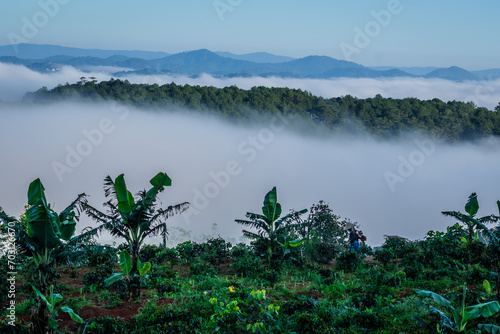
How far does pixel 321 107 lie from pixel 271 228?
45408mm

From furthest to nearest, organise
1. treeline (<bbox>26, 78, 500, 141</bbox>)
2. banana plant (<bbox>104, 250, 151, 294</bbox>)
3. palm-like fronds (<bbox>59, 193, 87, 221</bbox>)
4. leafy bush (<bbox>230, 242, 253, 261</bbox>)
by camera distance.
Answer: treeline (<bbox>26, 78, 500, 141</bbox>), leafy bush (<bbox>230, 242, 253, 261</bbox>), banana plant (<bbox>104, 250, 151, 294</bbox>), palm-like fronds (<bbox>59, 193, 87, 221</bbox>)

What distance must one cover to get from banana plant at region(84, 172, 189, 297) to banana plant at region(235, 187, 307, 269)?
3795 millimetres

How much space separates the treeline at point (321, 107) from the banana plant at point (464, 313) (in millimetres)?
49994

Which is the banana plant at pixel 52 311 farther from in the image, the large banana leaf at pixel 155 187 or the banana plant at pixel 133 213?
the large banana leaf at pixel 155 187

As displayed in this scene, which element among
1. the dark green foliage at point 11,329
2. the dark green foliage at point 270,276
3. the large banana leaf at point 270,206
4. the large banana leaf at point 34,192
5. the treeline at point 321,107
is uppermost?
the treeline at point 321,107

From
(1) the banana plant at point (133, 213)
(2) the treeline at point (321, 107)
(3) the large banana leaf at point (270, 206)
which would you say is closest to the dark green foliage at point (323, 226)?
(3) the large banana leaf at point (270, 206)

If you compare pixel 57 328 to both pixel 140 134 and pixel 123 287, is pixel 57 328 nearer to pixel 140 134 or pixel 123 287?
pixel 123 287

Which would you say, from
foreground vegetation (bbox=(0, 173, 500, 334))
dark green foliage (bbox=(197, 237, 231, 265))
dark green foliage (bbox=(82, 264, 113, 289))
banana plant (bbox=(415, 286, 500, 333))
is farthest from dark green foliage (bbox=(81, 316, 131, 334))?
dark green foliage (bbox=(197, 237, 231, 265))

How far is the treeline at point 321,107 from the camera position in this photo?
186 feet

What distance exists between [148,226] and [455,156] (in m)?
62.7

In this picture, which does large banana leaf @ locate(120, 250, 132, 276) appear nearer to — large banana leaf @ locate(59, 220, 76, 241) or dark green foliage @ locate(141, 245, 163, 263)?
large banana leaf @ locate(59, 220, 76, 241)

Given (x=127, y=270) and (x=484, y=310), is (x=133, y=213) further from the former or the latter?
(x=484, y=310)

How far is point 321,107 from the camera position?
192 ft

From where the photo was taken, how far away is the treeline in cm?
5675
